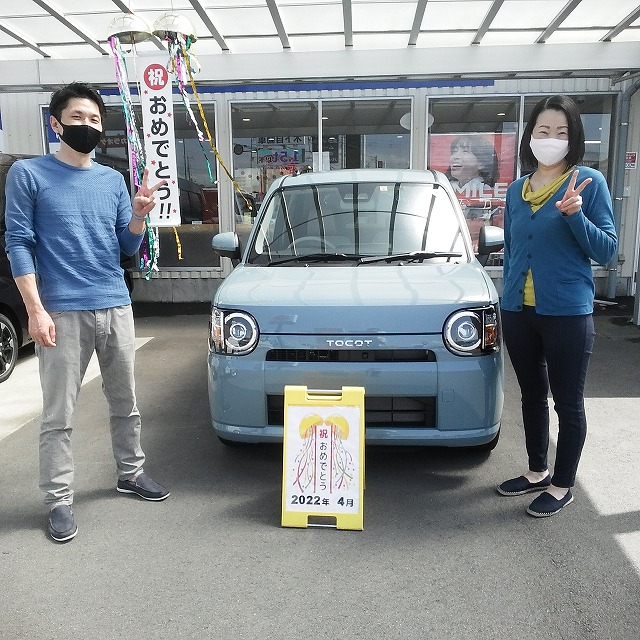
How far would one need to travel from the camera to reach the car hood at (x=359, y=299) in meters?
3.28

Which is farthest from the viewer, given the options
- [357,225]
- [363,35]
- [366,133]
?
[366,133]

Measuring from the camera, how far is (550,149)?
3.02 m

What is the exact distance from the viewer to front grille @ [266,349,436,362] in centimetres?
330

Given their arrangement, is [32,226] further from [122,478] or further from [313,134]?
[313,134]

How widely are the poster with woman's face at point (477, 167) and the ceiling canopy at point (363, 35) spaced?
1.29 metres

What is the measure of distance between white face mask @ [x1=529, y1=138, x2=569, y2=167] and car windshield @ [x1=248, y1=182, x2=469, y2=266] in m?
0.99

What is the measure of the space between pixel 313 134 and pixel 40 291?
24.3 ft

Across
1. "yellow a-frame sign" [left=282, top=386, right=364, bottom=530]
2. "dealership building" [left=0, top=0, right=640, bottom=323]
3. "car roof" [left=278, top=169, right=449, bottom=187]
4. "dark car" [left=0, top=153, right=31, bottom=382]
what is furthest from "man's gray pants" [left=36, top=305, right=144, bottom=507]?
"dealership building" [left=0, top=0, right=640, bottom=323]

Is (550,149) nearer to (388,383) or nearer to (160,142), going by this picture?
(388,383)

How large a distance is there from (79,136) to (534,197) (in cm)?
226

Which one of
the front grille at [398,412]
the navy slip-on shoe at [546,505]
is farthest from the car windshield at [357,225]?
the navy slip-on shoe at [546,505]

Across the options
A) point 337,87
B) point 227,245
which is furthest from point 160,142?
point 337,87

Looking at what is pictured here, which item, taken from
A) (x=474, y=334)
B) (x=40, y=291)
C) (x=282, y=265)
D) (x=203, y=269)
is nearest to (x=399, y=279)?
(x=474, y=334)

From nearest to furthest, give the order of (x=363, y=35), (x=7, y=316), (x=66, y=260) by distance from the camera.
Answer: (x=66, y=260) → (x=7, y=316) → (x=363, y=35)
